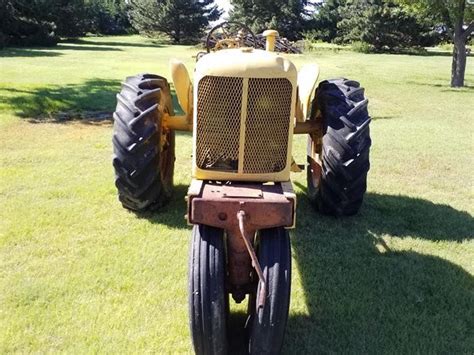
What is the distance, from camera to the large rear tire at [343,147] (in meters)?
4.75

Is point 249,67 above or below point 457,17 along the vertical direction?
below

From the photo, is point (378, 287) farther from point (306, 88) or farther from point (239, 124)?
point (306, 88)

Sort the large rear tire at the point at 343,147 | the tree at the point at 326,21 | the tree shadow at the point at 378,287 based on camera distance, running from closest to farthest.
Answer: the tree shadow at the point at 378,287 < the large rear tire at the point at 343,147 < the tree at the point at 326,21

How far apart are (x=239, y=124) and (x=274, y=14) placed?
43517mm

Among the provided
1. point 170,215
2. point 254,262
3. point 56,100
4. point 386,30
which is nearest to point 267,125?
point 254,262

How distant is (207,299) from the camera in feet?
9.60

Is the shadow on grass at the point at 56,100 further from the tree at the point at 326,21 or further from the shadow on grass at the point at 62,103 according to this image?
the tree at the point at 326,21

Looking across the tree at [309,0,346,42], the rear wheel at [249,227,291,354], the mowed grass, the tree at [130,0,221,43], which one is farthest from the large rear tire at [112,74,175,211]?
the tree at [309,0,346,42]

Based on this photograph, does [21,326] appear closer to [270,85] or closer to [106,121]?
[270,85]

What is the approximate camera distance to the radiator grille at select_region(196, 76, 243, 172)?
3287 mm

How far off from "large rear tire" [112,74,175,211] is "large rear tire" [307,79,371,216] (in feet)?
4.90

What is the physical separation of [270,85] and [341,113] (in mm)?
1700

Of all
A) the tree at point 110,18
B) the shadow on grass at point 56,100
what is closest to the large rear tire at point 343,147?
the shadow on grass at point 56,100

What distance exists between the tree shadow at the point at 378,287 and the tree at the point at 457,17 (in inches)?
532
